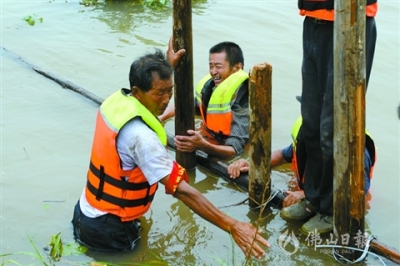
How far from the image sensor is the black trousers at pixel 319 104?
4.74 metres

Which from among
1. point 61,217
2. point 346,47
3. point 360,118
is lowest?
point 61,217

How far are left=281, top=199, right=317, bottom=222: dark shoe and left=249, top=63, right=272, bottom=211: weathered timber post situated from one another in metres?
0.25

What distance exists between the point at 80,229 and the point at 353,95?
223 cm

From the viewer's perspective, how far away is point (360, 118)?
438cm

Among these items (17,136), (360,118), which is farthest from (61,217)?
(360,118)

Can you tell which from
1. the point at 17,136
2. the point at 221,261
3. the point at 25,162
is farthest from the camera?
the point at 17,136

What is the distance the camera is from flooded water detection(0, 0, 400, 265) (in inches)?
209

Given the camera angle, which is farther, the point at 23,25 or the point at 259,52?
the point at 23,25

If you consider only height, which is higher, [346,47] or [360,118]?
[346,47]

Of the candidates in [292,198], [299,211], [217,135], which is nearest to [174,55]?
[217,135]

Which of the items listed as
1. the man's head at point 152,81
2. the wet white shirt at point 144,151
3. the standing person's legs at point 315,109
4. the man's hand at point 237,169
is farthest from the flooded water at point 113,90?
the man's head at point 152,81

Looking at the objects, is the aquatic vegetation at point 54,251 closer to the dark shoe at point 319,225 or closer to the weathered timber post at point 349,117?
the dark shoe at point 319,225

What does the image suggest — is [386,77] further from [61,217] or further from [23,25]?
[23,25]

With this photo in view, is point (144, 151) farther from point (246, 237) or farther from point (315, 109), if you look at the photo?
point (315, 109)
